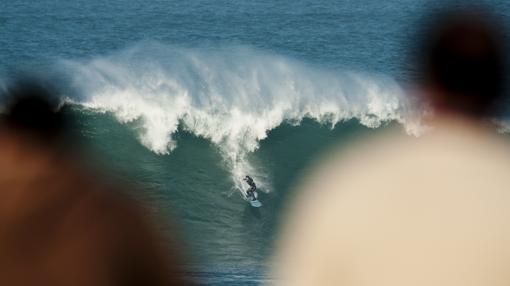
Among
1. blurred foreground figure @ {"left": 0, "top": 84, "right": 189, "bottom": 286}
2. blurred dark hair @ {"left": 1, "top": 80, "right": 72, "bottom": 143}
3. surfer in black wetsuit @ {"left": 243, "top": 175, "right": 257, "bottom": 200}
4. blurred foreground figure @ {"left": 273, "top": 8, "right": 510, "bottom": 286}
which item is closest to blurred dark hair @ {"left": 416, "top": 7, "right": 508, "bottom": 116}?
blurred foreground figure @ {"left": 273, "top": 8, "right": 510, "bottom": 286}

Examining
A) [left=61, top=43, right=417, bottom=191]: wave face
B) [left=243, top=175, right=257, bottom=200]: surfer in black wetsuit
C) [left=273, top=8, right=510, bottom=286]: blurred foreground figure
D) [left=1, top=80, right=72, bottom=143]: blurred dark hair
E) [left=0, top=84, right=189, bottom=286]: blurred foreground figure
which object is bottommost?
[left=0, top=84, right=189, bottom=286]: blurred foreground figure

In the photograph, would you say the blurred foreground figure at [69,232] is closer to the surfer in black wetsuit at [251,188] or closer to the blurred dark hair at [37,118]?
the blurred dark hair at [37,118]

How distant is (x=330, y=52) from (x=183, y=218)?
30717 mm

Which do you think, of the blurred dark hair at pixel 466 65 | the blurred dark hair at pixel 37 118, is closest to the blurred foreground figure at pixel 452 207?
the blurred dark hair at pixel 466 65

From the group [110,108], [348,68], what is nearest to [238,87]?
[110,108]

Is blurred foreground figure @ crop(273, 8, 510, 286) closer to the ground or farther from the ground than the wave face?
closer to the ground

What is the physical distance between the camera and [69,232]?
2.17 meters

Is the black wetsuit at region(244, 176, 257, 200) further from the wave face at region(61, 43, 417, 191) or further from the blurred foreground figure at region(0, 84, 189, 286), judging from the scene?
the blurred foreground figure at region(0, 84, 189, 286)

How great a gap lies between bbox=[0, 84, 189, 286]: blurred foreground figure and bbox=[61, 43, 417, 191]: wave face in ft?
66.9

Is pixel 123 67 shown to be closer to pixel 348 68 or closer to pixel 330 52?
pixel 348 68

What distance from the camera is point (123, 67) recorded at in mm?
35062

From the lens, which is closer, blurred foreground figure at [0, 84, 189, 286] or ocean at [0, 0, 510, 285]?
blurred foreground figure at [0, 84, 189, 286]

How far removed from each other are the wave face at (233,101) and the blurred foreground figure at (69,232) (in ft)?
66.9

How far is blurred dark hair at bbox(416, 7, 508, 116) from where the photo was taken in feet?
9.95
